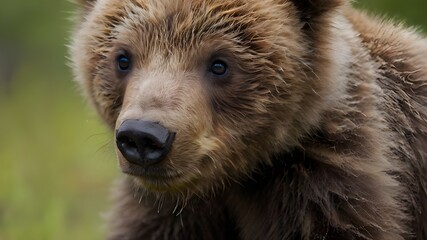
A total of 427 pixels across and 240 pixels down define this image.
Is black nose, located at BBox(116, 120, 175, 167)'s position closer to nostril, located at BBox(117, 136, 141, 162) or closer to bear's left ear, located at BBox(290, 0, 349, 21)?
nostril, located at BBox(117, 136, 141, 162)

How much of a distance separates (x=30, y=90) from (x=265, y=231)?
11.9ft

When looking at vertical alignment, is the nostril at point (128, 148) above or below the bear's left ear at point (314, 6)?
below

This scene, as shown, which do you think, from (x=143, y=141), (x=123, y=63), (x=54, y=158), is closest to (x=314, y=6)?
(x=123, y=63)

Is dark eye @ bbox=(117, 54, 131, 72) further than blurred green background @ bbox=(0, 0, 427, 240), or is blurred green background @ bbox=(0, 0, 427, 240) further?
blurred green background @ bbox=(0, 0, 427, 240)

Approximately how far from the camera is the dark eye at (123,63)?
5156 mm

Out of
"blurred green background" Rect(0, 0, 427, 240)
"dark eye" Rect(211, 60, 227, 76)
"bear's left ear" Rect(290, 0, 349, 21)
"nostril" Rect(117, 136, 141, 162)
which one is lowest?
"blurred green background" Rect(0, 0, 427, 240)

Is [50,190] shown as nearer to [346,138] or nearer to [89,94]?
[89,94]

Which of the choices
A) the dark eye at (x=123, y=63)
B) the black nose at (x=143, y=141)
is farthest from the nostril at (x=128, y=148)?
the dark eye at (x=123, y=63)

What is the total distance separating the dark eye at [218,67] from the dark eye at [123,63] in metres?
0.43

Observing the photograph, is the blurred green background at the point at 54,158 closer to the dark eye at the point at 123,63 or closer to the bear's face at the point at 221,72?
the dark eye at the point at 123,63

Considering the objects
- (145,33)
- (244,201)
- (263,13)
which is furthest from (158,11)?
(244,201)

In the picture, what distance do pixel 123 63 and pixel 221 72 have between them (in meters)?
0.51

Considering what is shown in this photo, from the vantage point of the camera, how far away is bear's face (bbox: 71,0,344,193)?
492 centimetres

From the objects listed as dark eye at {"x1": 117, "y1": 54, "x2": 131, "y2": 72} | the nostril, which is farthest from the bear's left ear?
the nostril
